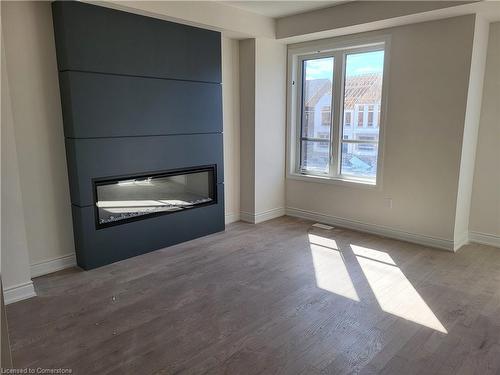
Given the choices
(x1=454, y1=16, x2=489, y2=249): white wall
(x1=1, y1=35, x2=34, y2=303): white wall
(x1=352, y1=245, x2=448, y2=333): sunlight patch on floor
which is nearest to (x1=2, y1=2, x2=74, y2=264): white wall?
(x1=1, y1=35, x2=34, y2=303): white wall

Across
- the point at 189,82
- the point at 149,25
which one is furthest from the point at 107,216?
the point at 149,25

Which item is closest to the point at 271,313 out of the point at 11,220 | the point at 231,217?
the point at 11,220

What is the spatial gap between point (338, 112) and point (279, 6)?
4.71ft

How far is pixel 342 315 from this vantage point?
2662mm

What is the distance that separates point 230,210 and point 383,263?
213 cm

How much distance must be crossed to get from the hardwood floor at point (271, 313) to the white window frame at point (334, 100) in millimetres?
1191

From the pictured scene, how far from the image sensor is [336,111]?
465 centimetres

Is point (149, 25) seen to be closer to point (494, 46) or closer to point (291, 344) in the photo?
point (291, 344)

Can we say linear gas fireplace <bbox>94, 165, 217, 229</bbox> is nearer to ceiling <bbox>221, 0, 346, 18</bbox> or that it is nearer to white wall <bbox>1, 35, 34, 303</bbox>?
white wall <bbox>1, 35, 34, 303</bbox>

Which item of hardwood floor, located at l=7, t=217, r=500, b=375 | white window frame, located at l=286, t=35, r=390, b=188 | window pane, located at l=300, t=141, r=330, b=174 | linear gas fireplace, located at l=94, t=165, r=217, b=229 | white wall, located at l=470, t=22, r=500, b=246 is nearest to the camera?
hardwood floor, located at l=7, t=217, r=500, b=375

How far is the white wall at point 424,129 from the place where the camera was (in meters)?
3.64

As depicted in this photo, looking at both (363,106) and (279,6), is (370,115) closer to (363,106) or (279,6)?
(363,106)

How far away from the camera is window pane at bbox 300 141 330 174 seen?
4.91 m

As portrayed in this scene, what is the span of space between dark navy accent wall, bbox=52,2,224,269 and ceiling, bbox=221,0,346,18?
0.46 meters
